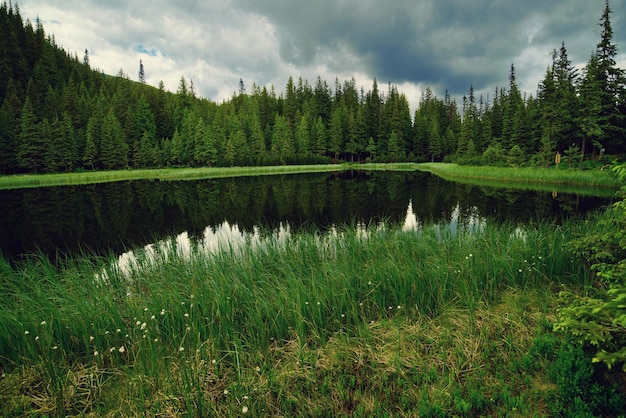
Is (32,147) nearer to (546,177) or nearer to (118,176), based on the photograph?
(118,176)

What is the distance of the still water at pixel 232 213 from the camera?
12.8m

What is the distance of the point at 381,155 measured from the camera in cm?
7094

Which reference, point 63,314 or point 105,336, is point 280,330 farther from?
point 63,314

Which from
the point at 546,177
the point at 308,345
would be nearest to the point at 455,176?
the point at 546,177

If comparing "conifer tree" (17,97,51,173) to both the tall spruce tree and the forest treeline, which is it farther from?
the tall spruce tree

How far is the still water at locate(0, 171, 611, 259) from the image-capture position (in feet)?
42.0

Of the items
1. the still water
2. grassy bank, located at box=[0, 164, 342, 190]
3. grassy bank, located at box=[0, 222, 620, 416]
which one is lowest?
the still water

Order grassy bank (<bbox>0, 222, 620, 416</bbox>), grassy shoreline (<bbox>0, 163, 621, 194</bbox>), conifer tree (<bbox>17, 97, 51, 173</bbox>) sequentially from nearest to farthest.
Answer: grassy bank (<bbox>0, 222, 620, 416</bbox>) < grassy shoreline (<bbox>0, 163, 621, 194</bbox>) < conifer tree (<bbox>17, 97, 51, 173</bbox>)

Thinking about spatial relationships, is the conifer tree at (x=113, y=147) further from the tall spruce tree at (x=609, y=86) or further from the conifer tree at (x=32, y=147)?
the tall spruce tree at (x=609, y=86)

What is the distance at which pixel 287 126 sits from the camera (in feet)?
241

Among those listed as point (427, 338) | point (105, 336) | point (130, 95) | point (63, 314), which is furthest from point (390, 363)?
point (130, 95)

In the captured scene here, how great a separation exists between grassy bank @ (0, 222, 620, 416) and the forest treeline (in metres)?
34.7

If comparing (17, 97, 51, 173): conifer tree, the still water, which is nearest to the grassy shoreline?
(17, 97, 51, 173): conifer tree

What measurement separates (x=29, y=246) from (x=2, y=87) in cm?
8932
